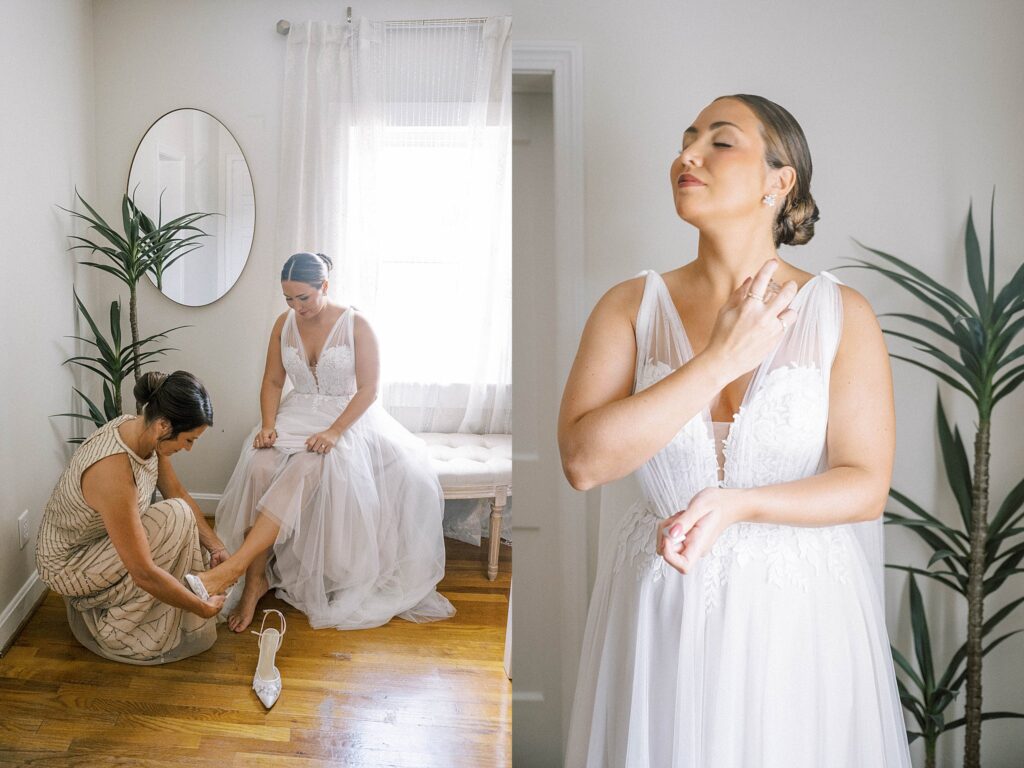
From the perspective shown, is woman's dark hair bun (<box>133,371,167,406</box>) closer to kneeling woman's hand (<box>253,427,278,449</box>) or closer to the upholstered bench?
kneeling woman's hand (<box>253,427,278,449</box>)

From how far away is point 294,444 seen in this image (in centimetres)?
185

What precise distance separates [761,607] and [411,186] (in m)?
1.36

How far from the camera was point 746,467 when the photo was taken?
0.83 metres

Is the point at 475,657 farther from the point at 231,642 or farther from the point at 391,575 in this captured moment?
the point at 231,642

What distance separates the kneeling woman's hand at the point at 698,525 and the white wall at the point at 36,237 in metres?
1.77

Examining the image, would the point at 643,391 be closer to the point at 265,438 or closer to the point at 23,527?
the point at 265,438

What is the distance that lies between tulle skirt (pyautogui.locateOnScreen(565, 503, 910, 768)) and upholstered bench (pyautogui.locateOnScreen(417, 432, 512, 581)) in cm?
94

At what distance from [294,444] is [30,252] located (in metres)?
0.87

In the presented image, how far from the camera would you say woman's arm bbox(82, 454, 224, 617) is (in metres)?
1.84

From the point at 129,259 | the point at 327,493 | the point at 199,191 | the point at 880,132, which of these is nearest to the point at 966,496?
the point at 880,132

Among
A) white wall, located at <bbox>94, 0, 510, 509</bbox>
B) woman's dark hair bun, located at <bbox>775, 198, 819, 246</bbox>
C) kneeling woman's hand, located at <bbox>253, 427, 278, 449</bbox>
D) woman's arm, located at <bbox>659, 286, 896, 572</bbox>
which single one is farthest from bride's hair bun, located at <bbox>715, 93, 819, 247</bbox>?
kneeling woman's hand, located at <bbox>253, 427, 278, 449</bbox>

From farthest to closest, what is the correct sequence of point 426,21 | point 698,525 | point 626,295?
point 426,21 → point 626,295 → point 698,525

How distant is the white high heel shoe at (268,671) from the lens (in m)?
1.90

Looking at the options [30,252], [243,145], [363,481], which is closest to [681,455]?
[363,481]
